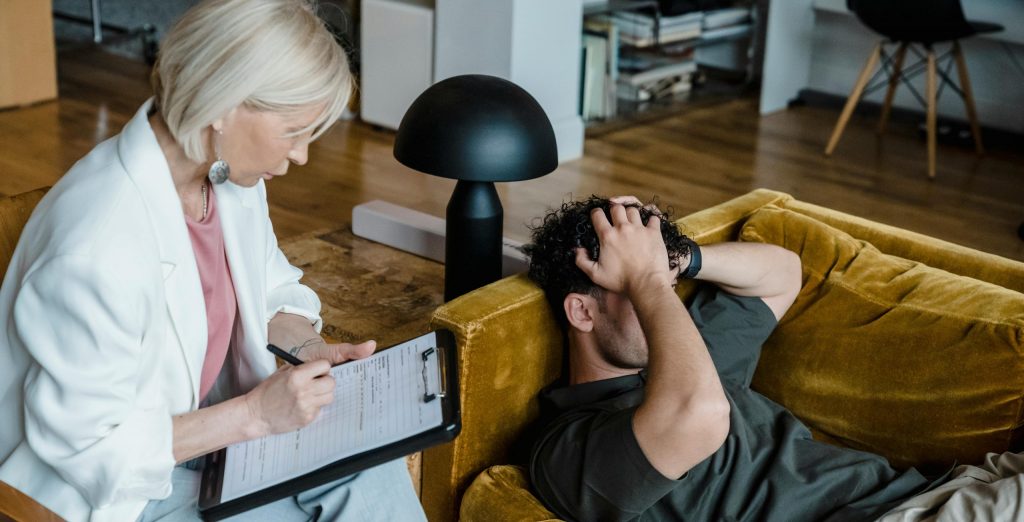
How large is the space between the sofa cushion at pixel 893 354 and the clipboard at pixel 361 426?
764 mm

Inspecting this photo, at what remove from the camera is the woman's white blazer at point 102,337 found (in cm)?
134

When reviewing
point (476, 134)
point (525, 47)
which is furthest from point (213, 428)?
point (525, 47)

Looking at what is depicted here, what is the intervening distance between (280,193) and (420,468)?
2.41 m

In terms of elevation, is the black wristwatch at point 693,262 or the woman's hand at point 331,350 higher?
the black wristwatch at point 693,262

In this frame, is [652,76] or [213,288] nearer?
[213,288]

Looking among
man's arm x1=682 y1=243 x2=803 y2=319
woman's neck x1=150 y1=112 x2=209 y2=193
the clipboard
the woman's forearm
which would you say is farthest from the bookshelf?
the woman's forearm

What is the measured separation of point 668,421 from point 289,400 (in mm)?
524

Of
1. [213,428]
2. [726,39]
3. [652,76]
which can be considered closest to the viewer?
[213,428]

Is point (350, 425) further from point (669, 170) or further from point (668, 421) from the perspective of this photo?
point (669, 170)

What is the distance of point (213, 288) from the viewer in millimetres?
1656

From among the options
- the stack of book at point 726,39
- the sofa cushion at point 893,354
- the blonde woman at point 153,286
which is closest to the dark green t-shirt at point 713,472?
the sofa cushion at point 893,354

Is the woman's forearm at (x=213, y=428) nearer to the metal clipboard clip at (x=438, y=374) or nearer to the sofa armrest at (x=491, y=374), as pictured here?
the metal clipboard clip at (x=438, y=374)

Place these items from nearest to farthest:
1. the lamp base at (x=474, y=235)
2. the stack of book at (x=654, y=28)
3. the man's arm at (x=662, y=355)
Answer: the man's arm at (x=662, y=355)
the lamp base at (x=474, y=235)
the stack of book at (x=654, y=28)

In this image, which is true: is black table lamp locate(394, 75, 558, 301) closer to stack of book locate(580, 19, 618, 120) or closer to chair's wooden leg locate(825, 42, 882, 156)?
stack of book locate(580, 19, 618, 120)
